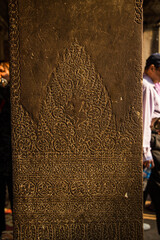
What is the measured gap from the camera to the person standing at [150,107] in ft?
5.21

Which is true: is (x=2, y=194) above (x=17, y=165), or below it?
below

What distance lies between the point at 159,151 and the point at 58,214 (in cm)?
108

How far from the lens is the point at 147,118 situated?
1.63 meters

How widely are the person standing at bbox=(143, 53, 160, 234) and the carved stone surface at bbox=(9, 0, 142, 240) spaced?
0.38m

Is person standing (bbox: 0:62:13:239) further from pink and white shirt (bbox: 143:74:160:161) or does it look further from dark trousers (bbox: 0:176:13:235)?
pink and white shirt (bbox: 143:74:160:161)

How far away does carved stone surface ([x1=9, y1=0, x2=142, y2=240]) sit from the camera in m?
1.19

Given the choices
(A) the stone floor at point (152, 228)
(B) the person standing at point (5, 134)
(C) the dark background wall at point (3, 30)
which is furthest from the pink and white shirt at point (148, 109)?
(C) the dark background wall at point (3, 30)

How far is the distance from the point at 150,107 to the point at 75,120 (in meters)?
0.77

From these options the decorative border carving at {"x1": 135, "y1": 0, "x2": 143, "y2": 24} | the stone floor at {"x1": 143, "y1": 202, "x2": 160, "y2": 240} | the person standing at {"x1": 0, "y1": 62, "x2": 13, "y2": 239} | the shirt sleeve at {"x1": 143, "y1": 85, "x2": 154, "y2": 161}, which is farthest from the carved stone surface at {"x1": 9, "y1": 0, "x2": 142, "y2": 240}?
the stone floor at {"x1": 143, "y1": 202, "x2": 160, "y2": 240}

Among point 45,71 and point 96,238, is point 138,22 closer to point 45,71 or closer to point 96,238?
point 45,71

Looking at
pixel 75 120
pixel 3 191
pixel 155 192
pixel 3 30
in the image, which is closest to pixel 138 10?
pixel 75 120

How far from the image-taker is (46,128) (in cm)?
124

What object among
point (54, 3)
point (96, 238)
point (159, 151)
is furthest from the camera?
point (159, 151)

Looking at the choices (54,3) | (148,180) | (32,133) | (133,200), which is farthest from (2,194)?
(54,3)
